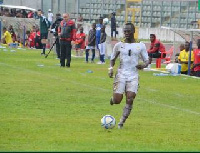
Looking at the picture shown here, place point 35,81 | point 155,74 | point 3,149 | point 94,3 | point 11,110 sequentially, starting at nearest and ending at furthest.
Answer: point 3,149
point 11,110
point 35,81
point 155,74
point 94,3

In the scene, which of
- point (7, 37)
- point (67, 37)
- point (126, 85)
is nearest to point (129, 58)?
point (126, 85)

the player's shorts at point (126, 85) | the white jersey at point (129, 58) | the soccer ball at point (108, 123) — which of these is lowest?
the soccer ball at point (108, 123)

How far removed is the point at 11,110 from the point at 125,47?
3.43 meters

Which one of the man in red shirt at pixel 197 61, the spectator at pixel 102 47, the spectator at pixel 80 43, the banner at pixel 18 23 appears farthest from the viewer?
the banner at pixel 18 23

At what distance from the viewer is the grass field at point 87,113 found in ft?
40.3

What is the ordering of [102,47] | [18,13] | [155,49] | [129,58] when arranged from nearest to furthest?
[129,58] → [155,49] → [102,47] → [18,13]

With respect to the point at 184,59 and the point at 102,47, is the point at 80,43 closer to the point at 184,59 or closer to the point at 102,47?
the point at 102,47

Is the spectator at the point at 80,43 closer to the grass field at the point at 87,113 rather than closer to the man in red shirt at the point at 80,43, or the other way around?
the man in red shirt at the point at 80,43

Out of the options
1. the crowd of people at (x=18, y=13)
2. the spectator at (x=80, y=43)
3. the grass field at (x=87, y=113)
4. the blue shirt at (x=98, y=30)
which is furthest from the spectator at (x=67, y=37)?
the crowd of people at (x=18, y=13)

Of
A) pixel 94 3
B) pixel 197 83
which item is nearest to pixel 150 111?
pixel 197 83

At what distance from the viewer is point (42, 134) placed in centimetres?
1312

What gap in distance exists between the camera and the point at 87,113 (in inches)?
659

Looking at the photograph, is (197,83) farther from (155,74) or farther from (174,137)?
(174,137)

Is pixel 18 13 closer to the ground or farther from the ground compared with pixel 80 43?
farther from the ground
